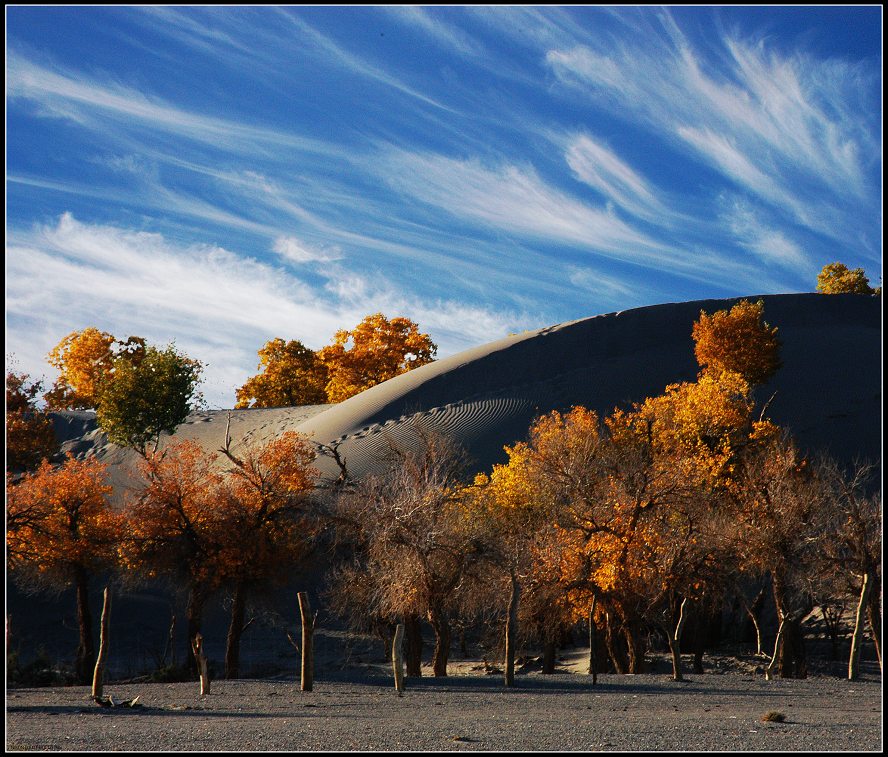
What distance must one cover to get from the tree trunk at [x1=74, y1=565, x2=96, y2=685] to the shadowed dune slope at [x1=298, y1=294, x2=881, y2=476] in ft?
87.6

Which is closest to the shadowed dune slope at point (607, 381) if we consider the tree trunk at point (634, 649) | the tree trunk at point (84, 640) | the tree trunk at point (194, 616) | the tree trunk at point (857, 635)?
the tree trunk at point (84, 640)

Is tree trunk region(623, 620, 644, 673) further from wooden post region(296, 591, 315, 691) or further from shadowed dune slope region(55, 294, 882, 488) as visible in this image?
A: shadowed dune slope region(55, 294, 882, 488)

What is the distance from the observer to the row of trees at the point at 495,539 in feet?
93.7

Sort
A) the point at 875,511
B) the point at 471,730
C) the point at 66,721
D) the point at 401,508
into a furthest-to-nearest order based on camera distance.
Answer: the point at 875,511
the point at 401,508
the point at 66,721
the point at 471,730

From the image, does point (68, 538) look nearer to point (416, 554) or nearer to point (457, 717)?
point (416, 554)

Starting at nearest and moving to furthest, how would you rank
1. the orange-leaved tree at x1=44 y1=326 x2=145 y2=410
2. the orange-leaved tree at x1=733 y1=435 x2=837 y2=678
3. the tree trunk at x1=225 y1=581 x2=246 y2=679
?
1. the orange-leaved tree at x1=733 y1=435 x2=837 y2=678
2. the tree trunk at x1=225 y1=581 x2=246 y2=679
3. the orange-leaved tree at x1=44 y1=326 x2=145 y2=410

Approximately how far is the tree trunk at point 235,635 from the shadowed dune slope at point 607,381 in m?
27.2

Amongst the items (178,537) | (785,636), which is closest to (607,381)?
(785,636)

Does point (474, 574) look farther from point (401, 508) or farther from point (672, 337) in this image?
point (672, 337)

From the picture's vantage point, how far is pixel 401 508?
2833 centimetres

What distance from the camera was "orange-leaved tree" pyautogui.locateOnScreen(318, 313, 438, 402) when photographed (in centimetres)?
9062

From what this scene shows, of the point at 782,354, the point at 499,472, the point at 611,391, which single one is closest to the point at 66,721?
the point at 499,472

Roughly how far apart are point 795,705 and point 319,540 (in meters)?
19.4

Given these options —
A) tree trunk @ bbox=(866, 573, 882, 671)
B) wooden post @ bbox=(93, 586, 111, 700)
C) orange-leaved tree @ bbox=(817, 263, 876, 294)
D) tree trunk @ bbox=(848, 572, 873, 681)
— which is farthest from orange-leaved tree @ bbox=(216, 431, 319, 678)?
orange-leaved tree @ bbox=(817, 263, 876, 294)
